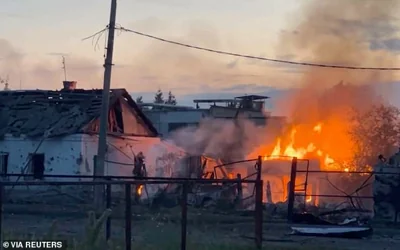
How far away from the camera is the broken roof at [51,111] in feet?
124

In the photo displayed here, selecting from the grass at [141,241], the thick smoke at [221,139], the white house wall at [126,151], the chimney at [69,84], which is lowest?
the grass at [141,241]

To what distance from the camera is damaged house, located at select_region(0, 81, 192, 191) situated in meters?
37.6

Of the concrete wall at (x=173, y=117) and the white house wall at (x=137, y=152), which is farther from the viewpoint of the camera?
the concrete wall at (x=173, y=117)

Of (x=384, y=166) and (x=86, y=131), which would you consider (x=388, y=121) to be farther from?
(x=384, y=166)

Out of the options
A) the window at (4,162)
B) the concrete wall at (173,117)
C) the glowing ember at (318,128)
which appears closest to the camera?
the window at (4,162)

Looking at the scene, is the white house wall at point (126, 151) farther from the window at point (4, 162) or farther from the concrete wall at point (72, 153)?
the window at point (4, 162)

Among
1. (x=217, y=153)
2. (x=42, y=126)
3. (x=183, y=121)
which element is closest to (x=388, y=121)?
(x=183, y=121)

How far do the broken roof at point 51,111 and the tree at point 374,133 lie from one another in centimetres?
2442

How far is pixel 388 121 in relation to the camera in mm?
63062

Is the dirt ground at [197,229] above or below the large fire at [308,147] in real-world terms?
below

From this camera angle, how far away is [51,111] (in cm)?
3916

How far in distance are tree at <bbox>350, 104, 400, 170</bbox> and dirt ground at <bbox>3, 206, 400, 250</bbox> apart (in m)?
36.0

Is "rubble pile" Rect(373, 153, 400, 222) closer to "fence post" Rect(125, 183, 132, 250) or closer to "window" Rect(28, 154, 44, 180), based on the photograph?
"fence post" Rect(125, 183, 132, 250)

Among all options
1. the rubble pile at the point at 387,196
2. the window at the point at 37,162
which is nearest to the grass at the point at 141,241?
the rubble pile at the point at 387,196
